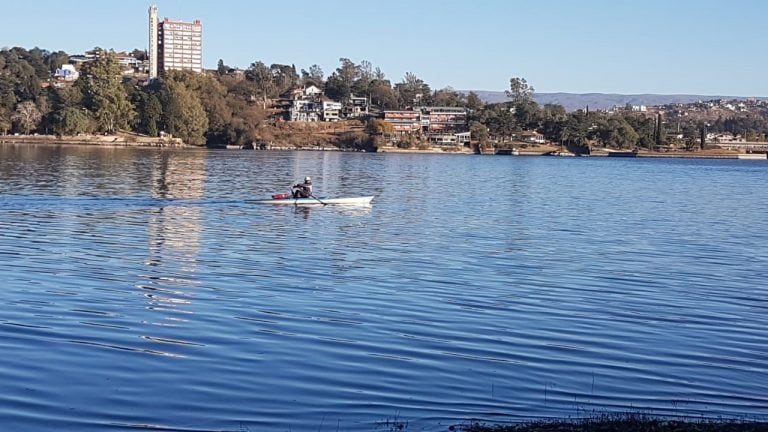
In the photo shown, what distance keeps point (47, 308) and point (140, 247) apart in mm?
10482

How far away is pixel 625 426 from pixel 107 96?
164 m

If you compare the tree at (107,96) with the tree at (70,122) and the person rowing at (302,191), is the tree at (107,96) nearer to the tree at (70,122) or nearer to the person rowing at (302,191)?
the tree at (70,122)

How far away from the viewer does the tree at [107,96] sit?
163875 millimetres

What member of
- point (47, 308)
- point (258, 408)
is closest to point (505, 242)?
point (47, 308)

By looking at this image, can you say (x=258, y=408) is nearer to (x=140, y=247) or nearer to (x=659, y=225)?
(x=140, y=247)

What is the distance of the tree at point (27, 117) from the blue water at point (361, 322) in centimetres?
13376

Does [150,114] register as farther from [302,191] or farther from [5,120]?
[302,191]

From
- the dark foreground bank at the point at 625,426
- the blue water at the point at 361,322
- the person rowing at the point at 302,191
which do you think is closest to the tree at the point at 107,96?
the person rowing at the point at 302,191

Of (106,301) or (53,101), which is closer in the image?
(106,301)

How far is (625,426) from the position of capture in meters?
10.4

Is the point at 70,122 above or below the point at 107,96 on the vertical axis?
below

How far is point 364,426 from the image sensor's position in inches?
452

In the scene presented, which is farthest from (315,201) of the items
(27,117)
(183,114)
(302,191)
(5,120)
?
(5,120)

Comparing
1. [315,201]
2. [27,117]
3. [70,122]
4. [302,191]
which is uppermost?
[27,117]
